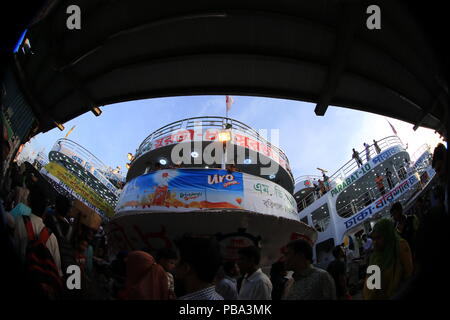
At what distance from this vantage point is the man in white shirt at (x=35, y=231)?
181cm

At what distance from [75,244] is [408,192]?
1626 cm

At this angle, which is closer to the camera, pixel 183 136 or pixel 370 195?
pixel 183 136

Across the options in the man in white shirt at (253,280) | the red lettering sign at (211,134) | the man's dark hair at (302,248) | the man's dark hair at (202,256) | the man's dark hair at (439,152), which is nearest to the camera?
the man's dark hair at (439,152)

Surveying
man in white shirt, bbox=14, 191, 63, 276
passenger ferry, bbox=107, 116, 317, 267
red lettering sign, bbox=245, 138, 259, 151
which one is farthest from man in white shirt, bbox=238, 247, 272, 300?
red lettering sign, bbox=245, 138, 259, 151

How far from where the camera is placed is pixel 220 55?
183 inches

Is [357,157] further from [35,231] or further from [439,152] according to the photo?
[35,231]

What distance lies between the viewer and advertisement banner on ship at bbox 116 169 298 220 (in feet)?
30.7

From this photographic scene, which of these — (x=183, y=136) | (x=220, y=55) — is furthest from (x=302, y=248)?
(x=183, y=136)

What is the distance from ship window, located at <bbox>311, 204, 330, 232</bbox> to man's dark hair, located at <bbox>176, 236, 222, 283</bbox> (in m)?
20.2

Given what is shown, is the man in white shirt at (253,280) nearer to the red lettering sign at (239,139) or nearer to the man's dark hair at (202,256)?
the man's dark hair at (202,256)

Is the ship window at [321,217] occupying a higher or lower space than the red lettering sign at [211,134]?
lower

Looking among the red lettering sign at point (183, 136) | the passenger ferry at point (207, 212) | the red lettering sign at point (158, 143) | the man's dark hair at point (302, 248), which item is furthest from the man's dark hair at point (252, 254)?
the red lettering sign at point (158, 143)

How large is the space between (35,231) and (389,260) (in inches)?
152

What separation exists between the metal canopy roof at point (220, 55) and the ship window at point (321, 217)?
17718 millimetres
